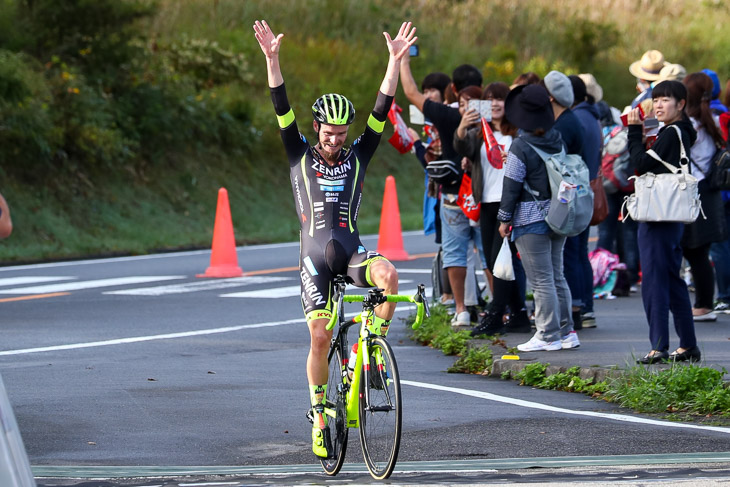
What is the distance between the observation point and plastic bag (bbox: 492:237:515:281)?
37.2 feet

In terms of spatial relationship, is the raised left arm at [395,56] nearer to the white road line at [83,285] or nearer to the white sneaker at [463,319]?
the white sneaker at [463,319]

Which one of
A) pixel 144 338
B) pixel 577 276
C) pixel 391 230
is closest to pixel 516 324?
pixel 577 276

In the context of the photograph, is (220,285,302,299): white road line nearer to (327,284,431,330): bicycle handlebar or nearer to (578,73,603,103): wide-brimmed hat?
(578,73,603,103): wide-brimmed hat

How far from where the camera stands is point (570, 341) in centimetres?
1129

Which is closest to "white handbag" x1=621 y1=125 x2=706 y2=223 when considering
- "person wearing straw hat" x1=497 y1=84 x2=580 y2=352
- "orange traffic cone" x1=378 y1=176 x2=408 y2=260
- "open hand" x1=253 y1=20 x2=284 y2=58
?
"person wearing straw hat" x1=497 y1=84 x2=580 y2=352

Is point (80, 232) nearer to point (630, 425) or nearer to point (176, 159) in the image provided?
point (176, 159)

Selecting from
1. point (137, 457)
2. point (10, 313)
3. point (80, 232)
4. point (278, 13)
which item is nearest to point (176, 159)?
point (80, 232)

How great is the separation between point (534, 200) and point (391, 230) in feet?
32.4

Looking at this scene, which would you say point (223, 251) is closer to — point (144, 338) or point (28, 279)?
point (28, 279)

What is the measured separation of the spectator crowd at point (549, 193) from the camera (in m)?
10.2

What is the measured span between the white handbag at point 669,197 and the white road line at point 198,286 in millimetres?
7884

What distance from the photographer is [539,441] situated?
26.5ft

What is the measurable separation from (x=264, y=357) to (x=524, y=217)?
2521 mm

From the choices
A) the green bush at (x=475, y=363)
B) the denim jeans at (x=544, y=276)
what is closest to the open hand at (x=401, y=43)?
the denim jeans at (x=544, y=276)
